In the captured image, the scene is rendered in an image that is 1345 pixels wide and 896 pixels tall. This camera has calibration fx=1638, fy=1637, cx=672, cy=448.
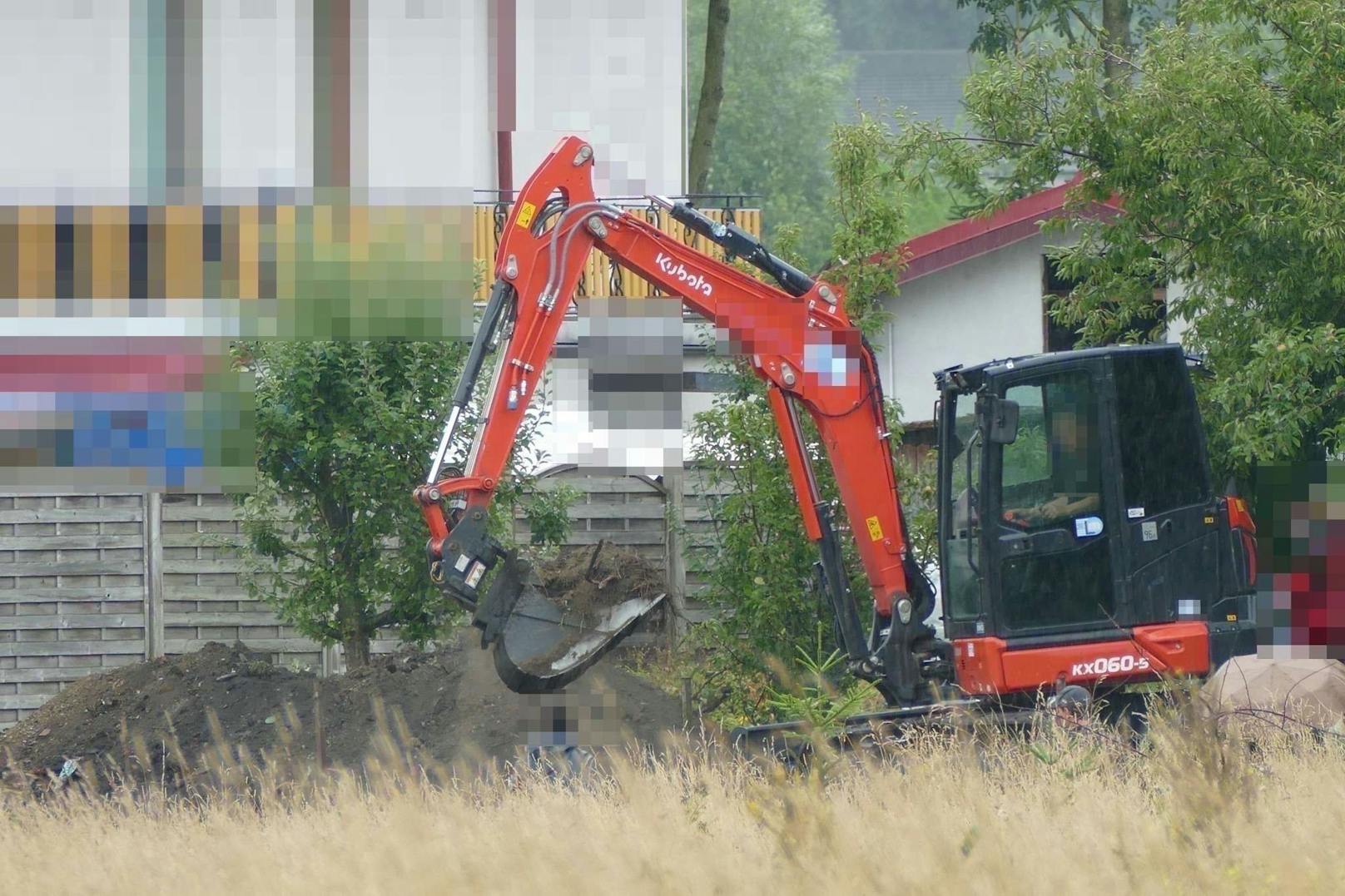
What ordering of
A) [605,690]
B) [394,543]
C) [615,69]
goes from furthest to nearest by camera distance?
[615,69] → [394,543] → [605,690]

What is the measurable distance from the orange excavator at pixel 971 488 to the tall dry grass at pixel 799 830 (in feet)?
3.69

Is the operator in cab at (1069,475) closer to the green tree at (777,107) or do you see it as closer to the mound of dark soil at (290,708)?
the mound of dark soil at (290,708)

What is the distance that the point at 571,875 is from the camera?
5727mm

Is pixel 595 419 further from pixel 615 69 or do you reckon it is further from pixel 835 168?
pixel 615 69

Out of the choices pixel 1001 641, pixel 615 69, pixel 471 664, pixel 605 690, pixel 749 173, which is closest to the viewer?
pixel 1001 641

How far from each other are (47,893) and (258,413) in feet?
15.6

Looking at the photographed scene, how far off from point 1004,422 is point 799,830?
154 inches

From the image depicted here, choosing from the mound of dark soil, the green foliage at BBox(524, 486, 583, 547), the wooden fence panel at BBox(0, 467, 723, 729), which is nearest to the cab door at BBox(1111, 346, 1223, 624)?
the mound of dark soil

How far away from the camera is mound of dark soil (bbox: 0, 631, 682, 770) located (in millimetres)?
11742

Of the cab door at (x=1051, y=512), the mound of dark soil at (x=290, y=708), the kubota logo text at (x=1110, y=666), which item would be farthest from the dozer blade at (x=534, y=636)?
the kubota logo text at (x=1110, y=666)

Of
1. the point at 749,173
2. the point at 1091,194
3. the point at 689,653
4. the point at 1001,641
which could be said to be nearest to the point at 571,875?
the point at 1001,641

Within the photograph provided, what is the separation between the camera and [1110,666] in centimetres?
907

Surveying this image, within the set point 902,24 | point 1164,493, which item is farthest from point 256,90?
point 902,24

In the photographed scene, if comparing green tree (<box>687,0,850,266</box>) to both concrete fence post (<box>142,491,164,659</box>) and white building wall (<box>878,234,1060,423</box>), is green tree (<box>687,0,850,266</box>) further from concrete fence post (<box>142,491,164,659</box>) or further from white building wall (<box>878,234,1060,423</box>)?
concrete fence post (<box>142,491,164,659</box>)
